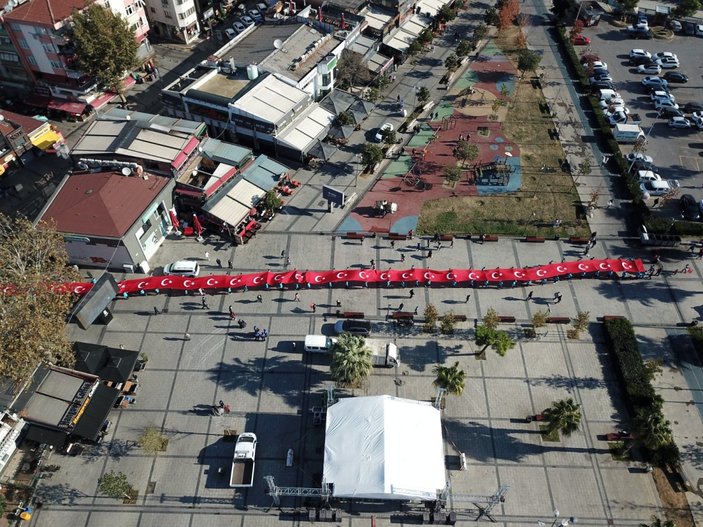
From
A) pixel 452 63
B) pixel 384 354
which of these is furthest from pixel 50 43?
pixel 384 354

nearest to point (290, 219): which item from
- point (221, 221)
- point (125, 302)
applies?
point (221, 221)

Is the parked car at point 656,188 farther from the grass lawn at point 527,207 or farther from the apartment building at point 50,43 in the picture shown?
the apartment building at point 50,43

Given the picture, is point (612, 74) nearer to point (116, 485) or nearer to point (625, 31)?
point (625, 31)

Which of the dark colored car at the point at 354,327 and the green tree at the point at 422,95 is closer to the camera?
the dark colored car at the point at 354,327

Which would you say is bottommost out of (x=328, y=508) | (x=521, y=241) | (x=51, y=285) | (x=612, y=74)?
(x=328, y=508)

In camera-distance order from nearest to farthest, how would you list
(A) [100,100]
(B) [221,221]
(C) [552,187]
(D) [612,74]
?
(B) [221,221]
(C) [552,187]
(A) [100,100]
(D) [612,74]


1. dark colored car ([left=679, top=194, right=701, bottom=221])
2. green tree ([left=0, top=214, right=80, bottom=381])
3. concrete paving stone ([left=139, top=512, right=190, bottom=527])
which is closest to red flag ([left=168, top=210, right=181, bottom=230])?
green tree ([left=0, top=214, right=80, bottom=381])

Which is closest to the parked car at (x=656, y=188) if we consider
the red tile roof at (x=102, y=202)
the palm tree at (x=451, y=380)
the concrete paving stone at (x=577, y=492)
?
the concrete paving stone at (x=577, y=492)
